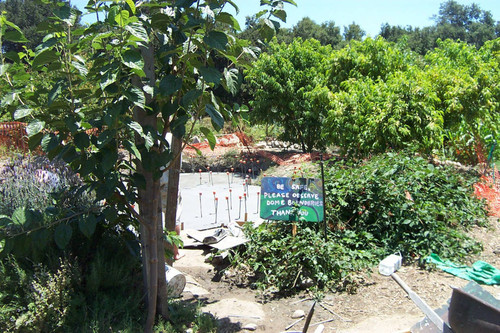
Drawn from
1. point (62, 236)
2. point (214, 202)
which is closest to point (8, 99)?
point (62, 236)

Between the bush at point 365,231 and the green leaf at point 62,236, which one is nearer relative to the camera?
the green leaf at point 62,236

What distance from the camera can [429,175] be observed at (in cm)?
626

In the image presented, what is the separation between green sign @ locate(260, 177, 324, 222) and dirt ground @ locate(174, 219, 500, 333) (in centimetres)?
93

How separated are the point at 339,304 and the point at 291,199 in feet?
4.81

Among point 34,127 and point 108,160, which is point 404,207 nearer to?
point 108,160

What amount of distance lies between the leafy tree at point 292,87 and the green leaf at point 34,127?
12444 millimetres

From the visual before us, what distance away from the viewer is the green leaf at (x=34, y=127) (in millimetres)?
2557

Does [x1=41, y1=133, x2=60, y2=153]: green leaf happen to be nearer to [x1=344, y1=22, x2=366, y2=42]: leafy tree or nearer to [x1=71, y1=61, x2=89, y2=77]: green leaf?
[x1=71, y1=61, x2=89, y2=77]: green leaf

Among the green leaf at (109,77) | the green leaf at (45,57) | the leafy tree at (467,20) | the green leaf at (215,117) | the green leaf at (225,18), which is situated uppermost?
the leafy tree at (467,20)

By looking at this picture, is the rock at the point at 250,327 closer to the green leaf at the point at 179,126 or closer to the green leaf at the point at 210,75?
the green leaf at the point at 179,126

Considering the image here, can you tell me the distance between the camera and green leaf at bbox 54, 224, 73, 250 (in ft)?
9.00

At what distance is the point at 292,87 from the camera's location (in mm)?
14938

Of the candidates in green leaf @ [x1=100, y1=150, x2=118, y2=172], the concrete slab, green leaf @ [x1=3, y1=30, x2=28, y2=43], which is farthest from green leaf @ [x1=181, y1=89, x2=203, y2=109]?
the concrete slab

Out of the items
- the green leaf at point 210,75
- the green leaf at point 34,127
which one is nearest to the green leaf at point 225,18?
the green leaf at point 210,75
